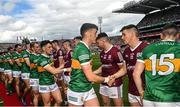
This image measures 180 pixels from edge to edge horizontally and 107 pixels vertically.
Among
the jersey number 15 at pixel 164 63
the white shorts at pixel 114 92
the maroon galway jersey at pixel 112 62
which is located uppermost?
the jersey number 15 at pixel 164 63

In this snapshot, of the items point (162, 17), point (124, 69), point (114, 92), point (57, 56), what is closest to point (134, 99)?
point (124, 69)

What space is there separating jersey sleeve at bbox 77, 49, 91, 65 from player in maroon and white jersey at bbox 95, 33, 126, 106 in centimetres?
233

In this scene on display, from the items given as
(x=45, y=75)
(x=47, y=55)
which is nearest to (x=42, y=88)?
(x=45, y=75)

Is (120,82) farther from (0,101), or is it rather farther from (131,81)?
(0,101)

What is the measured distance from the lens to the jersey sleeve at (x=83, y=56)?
5.36 m

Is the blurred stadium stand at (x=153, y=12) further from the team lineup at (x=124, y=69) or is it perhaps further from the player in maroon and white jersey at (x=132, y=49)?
the player in maroon and white jersey at (x=132, y=49)

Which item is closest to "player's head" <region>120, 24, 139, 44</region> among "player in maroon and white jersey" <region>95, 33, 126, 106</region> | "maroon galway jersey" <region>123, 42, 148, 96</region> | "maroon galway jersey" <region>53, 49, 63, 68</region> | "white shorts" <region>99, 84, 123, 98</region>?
"maroon galway jersey" <region>123, 42, 148, 96</region>

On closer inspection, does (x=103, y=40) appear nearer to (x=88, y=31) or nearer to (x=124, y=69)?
(x=124, y=69)

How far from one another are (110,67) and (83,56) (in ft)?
8.85

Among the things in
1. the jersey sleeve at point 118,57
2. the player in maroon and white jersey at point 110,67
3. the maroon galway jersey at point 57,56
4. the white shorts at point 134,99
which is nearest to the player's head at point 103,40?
the player in maroon and white jersey at point 110,67

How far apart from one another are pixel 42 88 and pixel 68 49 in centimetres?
341

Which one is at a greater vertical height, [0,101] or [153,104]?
[153,104]

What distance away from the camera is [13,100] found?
503 inches

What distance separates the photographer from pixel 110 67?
314 inches
